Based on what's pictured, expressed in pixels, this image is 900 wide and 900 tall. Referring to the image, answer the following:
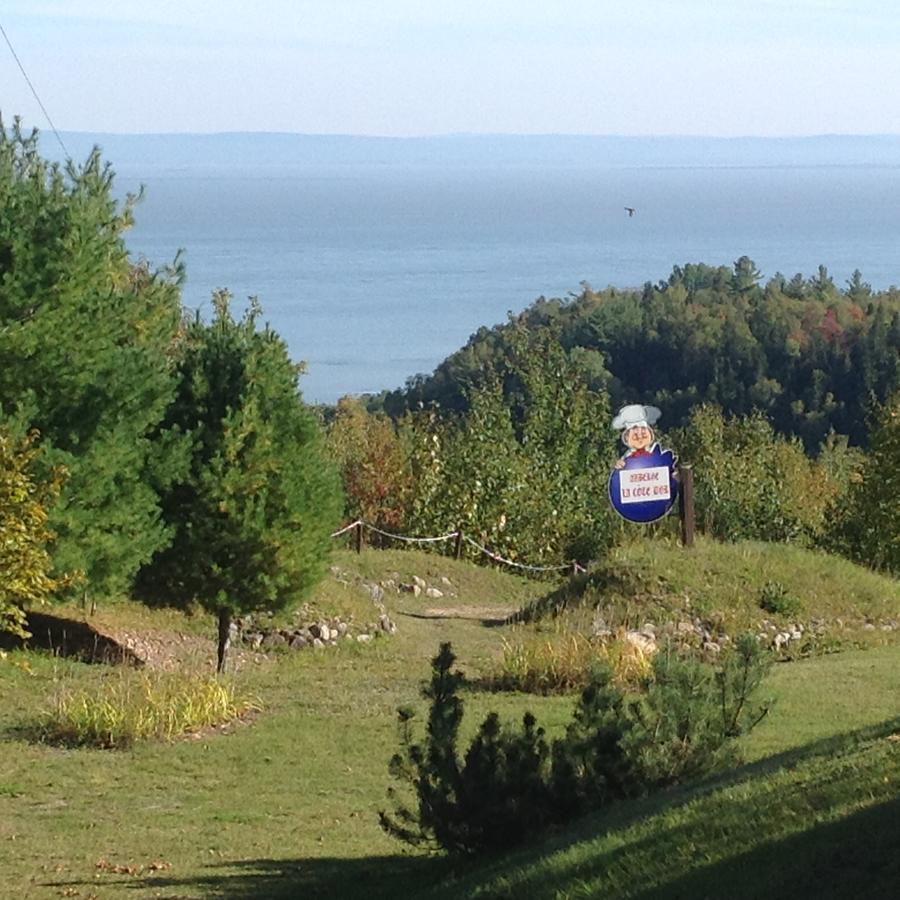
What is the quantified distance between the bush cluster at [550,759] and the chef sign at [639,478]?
10.7m

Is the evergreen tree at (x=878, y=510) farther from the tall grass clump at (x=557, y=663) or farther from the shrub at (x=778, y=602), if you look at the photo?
the tall grass clump at (x=557, y=663)

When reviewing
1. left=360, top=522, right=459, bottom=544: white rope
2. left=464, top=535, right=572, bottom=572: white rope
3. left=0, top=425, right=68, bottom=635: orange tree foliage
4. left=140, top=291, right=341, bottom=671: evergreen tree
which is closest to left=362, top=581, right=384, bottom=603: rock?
left=360, top=522, right=459, bottom=544: white rope

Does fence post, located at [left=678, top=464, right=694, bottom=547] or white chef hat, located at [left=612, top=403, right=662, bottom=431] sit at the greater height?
white chef hat, located at [left=612, top=403, right=662, bottom=431]

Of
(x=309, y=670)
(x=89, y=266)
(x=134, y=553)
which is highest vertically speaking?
(x=89, y=266)

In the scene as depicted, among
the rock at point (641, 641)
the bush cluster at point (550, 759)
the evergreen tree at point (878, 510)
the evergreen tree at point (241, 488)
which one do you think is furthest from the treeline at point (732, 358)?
the bush cluster at point (550, 759)

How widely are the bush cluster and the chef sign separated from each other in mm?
10719

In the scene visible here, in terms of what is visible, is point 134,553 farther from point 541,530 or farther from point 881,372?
point 881,372

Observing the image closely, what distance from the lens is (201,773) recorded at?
11.4 m

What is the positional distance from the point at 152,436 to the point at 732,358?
56.7 meters

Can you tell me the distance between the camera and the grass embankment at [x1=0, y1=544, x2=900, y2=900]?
628 cm

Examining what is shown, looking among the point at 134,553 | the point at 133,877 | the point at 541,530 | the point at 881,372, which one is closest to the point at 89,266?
the point at 134,553

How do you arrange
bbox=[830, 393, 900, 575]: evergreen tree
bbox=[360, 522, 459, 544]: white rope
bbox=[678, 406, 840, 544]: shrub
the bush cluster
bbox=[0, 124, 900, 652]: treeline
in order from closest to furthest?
the bush cluster, bbox=[0, 124, 900, 652]: treeline, bbox=[360, 522, 459, 544]: white rope, bbox=[830, 393, 900, 575]: evergreen tree, bbox=[678, 406, 840, 544]: shrub

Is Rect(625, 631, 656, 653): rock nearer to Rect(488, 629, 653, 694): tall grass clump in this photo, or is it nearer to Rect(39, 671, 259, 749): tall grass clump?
Rect(488, 629, 653, 694): tall grass clump

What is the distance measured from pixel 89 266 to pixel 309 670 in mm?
4919
